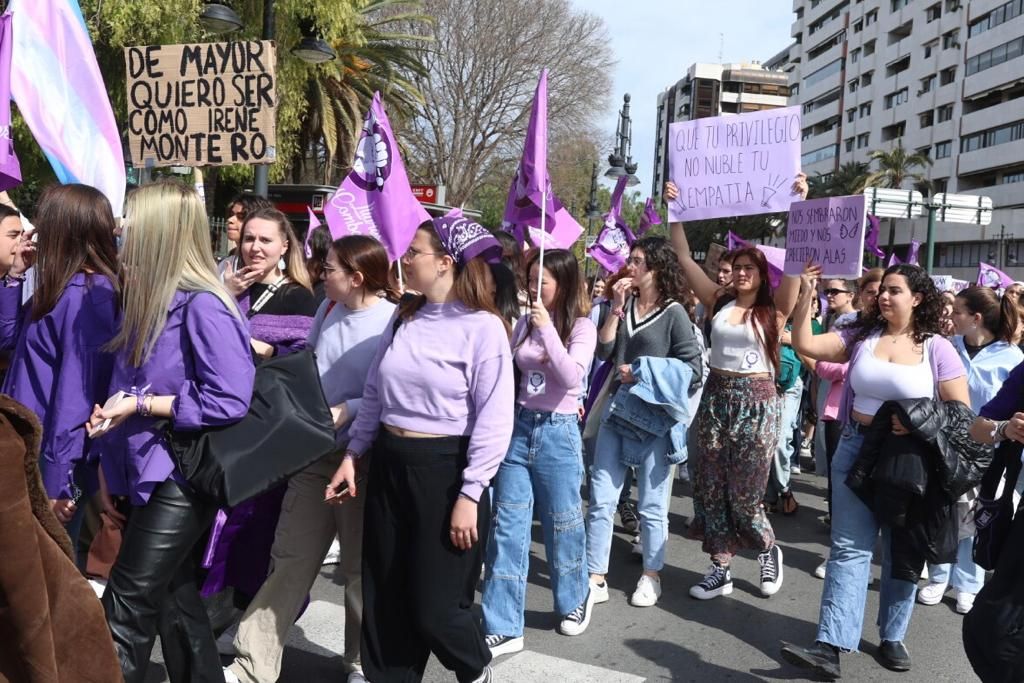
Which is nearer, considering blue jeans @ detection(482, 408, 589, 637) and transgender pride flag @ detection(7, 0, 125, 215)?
blue jeans @ detection(482, 408, 589, 637)

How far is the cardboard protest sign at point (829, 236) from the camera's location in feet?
18.0

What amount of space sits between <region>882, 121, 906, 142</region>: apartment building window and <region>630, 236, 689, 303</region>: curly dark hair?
69290 millimetres

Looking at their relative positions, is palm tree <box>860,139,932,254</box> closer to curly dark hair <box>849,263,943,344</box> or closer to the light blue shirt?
the light blue shirt

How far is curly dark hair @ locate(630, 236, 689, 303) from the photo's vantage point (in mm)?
5477

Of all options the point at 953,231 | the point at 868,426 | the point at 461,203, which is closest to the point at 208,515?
the point at 868,426

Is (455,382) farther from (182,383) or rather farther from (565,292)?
(565,292)

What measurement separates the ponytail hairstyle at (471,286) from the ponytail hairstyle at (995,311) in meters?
3.84

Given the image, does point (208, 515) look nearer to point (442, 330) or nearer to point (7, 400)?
point (442, 330)

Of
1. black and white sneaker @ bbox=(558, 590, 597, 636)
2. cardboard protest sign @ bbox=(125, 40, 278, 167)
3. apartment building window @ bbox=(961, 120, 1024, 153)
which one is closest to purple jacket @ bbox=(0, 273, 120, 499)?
black and white sneaker @ bbox=(558, 590, 597, 636)

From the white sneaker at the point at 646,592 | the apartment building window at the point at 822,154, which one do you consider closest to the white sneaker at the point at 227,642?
the white sneaker at the point at 646,592

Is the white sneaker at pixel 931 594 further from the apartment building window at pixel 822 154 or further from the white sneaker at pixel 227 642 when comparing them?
the apartment building window at pixel 822 154

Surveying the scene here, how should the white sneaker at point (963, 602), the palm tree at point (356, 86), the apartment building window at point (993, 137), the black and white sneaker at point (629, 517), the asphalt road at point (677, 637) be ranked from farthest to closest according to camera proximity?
1. the apartment building window at point (993, 137)
2. the palm tree at point (356, 86)
3. the black and white sneaker at point (629, 517)
4. the white sneaker at point (963, 602)
5. the asphalt road at point (677, 637)

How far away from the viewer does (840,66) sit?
7969 cm

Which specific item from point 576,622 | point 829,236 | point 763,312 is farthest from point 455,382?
point 829,236
